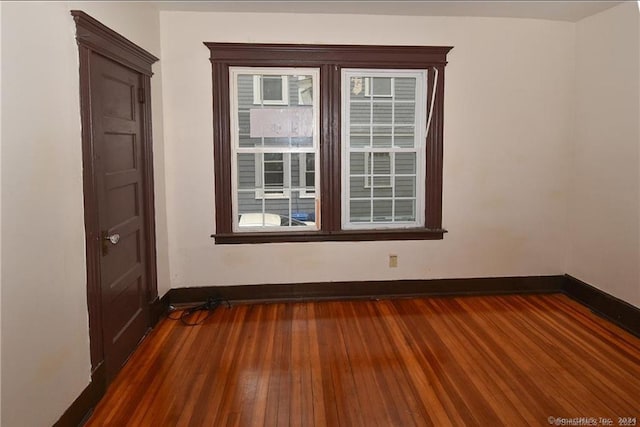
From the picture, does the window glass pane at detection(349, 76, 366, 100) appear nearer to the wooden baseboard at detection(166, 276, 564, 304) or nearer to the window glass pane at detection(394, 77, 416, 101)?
the window glass pane at detection(394, 77, 416, 101)

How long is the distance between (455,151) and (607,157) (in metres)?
1.20

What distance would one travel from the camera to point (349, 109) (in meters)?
4.19

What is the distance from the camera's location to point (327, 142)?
13.7ft

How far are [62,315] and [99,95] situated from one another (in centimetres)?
123

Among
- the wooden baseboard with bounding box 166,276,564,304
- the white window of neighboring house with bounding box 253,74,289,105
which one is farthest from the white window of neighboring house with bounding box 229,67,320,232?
the wooden baseboard with bounding box 166,276,564,304

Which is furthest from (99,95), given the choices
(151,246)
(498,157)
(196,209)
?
(498,157)

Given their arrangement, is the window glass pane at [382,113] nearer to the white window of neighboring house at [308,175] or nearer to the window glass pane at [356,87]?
the window glass pane at [356,87]

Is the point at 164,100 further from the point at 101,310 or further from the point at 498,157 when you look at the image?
the point at 498,157

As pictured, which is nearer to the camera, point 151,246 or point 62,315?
point 62,315

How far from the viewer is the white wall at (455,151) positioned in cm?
401

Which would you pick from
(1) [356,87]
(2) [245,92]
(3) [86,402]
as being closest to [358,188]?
(1) [356,87]

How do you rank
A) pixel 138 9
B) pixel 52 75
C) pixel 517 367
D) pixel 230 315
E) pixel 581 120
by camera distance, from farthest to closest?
1. pixel 581 120
2. pixel 230 315
3. pixel 138 9
4. pixel 517 367
5. pixel 52 75

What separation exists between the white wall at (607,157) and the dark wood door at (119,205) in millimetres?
3646

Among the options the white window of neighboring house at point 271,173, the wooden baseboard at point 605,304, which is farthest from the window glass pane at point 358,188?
the wooden baseboard at point 605,304
